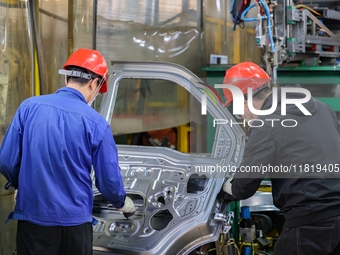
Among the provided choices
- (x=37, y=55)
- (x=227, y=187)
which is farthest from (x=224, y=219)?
(x=37, y=55)

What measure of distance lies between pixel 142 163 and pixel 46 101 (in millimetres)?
1424

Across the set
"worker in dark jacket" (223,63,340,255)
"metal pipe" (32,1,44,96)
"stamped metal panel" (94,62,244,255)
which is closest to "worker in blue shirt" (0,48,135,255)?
"stamped metal panel" (94,62,244,255)

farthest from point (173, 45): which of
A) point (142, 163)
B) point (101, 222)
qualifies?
point (101, 222)

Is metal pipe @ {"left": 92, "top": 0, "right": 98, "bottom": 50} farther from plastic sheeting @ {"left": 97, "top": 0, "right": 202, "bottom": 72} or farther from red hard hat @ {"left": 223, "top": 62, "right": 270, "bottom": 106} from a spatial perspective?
red hard hat @ {"left": 223, "top": 62, "right": 270, "bottom": 106}

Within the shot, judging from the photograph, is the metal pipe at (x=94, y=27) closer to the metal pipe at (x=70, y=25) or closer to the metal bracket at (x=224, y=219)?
the metal pipe at (x=70, y=25)

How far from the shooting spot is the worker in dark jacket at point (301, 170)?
9.68ft

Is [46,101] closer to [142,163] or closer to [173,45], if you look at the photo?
[142,163]

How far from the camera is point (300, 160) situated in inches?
117

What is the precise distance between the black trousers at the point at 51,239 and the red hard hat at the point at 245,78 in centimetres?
133

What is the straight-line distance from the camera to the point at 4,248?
150 inches

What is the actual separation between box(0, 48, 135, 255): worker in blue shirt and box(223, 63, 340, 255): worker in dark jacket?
83cm

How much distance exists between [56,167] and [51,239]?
0.38 meters

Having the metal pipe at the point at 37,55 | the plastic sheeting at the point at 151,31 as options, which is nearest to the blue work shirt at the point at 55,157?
the metal pipe at the point at 37,55

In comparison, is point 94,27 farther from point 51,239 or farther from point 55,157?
point 51,239
